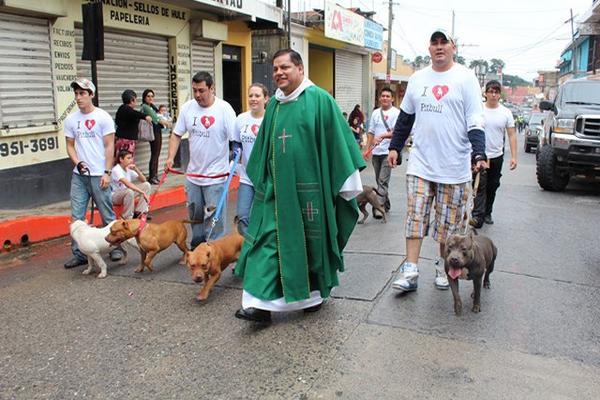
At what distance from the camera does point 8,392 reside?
337 cm

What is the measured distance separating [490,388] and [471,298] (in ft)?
4.92

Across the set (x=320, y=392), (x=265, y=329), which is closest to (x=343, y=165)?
(x=265, y=329)

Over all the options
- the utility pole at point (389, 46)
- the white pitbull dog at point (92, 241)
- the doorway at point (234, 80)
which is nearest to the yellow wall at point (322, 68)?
the utility pole at point (389, 46)

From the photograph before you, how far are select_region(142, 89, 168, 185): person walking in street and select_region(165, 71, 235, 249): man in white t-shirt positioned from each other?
17.2 feet

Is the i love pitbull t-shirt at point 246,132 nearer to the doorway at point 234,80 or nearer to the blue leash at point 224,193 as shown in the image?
the blue leash at point 224,193

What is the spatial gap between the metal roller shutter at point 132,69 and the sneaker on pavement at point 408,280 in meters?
7.42

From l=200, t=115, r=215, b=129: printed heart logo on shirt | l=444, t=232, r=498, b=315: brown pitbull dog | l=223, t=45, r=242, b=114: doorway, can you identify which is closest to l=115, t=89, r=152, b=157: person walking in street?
l=200, t=115, r=215, b=129: printed heart logo on shirt

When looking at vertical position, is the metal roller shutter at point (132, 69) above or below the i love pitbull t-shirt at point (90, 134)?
above

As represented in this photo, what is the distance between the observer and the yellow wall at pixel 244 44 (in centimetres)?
1447

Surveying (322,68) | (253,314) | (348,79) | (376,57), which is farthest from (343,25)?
(253,314)

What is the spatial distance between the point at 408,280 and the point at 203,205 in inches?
86.9

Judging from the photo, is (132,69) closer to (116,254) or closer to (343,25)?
(116,254)

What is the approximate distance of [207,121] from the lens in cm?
557

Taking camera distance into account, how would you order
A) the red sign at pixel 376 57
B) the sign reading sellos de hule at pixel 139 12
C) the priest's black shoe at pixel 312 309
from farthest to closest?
1. the red sign at pixel 376 57
2. the sign reading sellos de hule at pixel 139 12
3. the priest's black shoe at pixel 312 309
